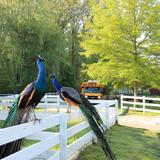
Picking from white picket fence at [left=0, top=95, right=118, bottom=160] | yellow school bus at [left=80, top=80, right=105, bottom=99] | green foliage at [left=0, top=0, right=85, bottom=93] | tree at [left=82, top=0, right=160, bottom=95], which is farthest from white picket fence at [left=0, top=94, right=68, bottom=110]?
yellow school bus at [left=80, top=80, right=105, bottom=99]

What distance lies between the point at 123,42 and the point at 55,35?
6.99m

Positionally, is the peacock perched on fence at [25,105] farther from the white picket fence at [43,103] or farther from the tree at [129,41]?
the tree at [129,41]

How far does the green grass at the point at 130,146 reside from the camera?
763cm

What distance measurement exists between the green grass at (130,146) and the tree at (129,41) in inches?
376

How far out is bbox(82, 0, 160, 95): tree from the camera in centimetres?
2091

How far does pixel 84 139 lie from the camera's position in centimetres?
Result: 794

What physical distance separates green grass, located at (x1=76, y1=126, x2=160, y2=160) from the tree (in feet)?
31.3

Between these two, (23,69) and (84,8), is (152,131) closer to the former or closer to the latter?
(23,69)

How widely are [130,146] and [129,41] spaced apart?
13398 mm

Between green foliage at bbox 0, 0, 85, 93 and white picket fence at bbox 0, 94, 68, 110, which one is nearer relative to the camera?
white picket fence at bbox 0, 94, 68, 110

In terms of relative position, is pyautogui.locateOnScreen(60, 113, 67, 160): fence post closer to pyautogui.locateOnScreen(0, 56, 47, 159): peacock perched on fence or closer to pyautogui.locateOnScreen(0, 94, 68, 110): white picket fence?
pyautogui.locateOnScreen(0, 56, 47, 159): peacock perched on fence

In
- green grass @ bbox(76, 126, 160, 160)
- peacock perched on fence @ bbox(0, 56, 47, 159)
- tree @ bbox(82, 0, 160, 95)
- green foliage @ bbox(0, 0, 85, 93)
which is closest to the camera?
peacock perched on fence @ bbox(0, 56, 47, 159)

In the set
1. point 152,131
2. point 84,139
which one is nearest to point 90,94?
point 152,131

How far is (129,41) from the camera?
21.6 metres
